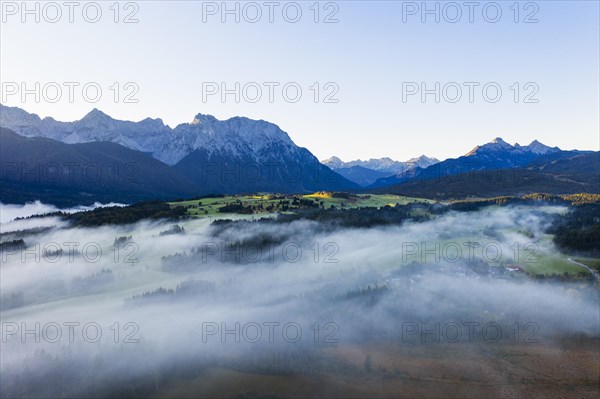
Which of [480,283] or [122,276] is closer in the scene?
[480,283]

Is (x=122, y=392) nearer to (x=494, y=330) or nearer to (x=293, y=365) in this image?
(x=293, y=365)

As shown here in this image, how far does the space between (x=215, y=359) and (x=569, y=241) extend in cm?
14254

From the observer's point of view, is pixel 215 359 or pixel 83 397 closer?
pixel 83 397

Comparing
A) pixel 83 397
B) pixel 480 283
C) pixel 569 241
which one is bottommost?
pixel 83 397

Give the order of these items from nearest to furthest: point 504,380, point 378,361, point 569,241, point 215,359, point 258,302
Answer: point 504,380 < point 378,361 < point 215,359 < point 258,302 < point 569,241

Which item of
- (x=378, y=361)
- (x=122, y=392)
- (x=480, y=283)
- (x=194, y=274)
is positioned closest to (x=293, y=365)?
(x=378, y=361)

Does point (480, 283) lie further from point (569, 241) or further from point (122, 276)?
point (122, 276)

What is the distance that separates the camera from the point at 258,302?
136 m

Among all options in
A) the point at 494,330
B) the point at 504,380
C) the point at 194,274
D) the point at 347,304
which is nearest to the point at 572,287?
the point at 494,330

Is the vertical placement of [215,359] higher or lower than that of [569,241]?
lower

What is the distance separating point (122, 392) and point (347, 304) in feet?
221

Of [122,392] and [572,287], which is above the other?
[572,287]

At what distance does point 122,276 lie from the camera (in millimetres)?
184625

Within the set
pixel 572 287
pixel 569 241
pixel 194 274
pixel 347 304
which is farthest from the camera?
pixel 194 274
